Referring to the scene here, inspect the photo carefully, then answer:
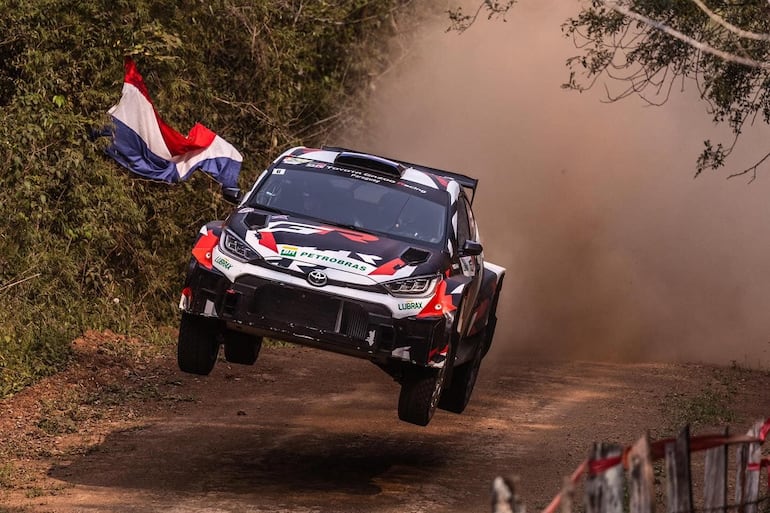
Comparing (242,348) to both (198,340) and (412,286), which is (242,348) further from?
(412,286)

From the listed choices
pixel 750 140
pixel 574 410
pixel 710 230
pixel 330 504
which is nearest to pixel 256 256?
pixel 330 504

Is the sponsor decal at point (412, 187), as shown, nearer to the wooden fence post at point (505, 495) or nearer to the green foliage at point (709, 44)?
the green foliage at point (709, 44)

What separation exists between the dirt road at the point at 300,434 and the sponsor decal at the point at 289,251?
63.9 inches

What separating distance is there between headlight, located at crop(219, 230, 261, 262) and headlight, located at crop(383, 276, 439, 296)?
98 cm

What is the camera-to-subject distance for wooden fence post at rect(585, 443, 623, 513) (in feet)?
17.6

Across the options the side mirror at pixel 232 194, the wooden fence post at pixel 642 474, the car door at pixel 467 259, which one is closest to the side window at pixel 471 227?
the car door at pixel 467 259

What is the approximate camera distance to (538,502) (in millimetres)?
9773

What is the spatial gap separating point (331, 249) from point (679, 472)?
4.40 metres

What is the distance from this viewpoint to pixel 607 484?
5387 mm

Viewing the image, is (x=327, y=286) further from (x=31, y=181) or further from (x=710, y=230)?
(x=710, y=230)

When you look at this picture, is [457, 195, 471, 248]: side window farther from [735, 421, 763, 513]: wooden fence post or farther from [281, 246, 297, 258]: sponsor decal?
[735, 421, 763, 513]: wooden fence post

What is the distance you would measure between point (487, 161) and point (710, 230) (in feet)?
14.2

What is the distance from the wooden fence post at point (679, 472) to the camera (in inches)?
230

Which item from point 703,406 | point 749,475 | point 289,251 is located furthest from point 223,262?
point 703,406
